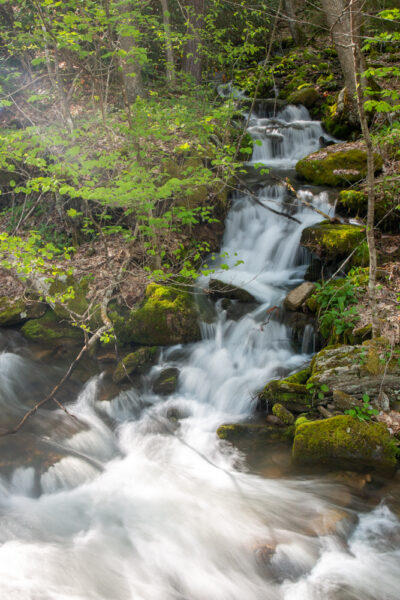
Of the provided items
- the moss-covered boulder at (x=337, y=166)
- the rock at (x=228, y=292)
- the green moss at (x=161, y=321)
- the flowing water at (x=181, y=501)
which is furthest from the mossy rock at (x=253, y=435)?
the moss-covered boulder at (x=337, y=166)

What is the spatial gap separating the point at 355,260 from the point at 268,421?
289cm

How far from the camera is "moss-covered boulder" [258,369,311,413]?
5.06 metres

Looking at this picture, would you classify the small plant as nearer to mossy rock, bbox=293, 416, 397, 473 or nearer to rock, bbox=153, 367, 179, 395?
mossy rock, bbox=293, 416, 397, 473

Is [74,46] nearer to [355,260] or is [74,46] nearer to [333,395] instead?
[355,260]

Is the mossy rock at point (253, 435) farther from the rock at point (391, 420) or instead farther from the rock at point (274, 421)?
the rock at point (391, 420)

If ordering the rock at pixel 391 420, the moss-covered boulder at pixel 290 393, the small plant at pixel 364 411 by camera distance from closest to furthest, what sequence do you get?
the rock at pixel 391 420 → the small plant at pixel 364 411 → the moss-covered boulder at pixel 290 393

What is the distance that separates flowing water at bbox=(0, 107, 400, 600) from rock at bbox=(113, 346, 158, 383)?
204 mm

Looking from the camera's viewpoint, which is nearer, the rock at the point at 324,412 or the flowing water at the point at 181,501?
the flowing water at the point at 181,501

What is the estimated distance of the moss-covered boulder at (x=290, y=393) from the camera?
506 cm

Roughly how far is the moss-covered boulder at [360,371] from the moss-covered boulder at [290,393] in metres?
0.22

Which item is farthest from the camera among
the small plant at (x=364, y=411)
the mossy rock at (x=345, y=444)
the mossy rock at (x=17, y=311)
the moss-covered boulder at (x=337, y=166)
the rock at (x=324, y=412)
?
the moss-covered boulder at (x=337, y=166)

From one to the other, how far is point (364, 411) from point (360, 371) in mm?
464

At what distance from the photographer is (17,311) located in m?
7.31

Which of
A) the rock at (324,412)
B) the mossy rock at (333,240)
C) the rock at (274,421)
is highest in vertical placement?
the mossy rock at (333,240)
